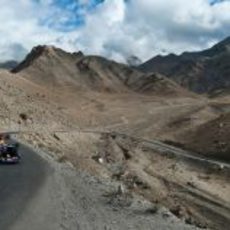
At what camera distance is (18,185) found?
101 ft

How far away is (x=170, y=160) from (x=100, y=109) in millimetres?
103561

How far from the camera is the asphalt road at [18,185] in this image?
23.1 meters

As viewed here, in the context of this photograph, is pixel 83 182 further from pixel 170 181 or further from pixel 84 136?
pixel 84 136

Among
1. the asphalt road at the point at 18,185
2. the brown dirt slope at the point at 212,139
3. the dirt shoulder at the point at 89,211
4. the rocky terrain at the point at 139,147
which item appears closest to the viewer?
the dirt shoulder at the point at 89,211

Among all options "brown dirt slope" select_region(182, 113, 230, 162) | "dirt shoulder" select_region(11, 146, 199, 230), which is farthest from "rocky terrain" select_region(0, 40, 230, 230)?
"dirt shoulder" select_region(11, 146, 199, 230)

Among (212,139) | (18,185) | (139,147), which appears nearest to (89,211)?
(18,185)

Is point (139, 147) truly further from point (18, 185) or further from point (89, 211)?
point (89, 211)

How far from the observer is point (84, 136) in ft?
343

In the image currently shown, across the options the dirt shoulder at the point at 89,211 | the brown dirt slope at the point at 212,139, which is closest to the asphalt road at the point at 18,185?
the dirt shoulder at the point at 89,211

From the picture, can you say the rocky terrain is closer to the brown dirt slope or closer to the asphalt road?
the brown dirt slope

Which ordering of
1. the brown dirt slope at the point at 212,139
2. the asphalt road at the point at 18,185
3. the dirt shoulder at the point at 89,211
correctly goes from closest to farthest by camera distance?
the dirt shoulder at the point at 89,211 → the asphalt road at the point at 18,185 → the brown dirt slope at the point at 212,139

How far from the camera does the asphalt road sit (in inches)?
909

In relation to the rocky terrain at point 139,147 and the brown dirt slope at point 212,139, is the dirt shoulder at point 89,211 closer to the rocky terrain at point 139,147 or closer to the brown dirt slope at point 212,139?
the rocky terrain at point 139,147

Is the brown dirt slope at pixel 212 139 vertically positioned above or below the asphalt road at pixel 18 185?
below
